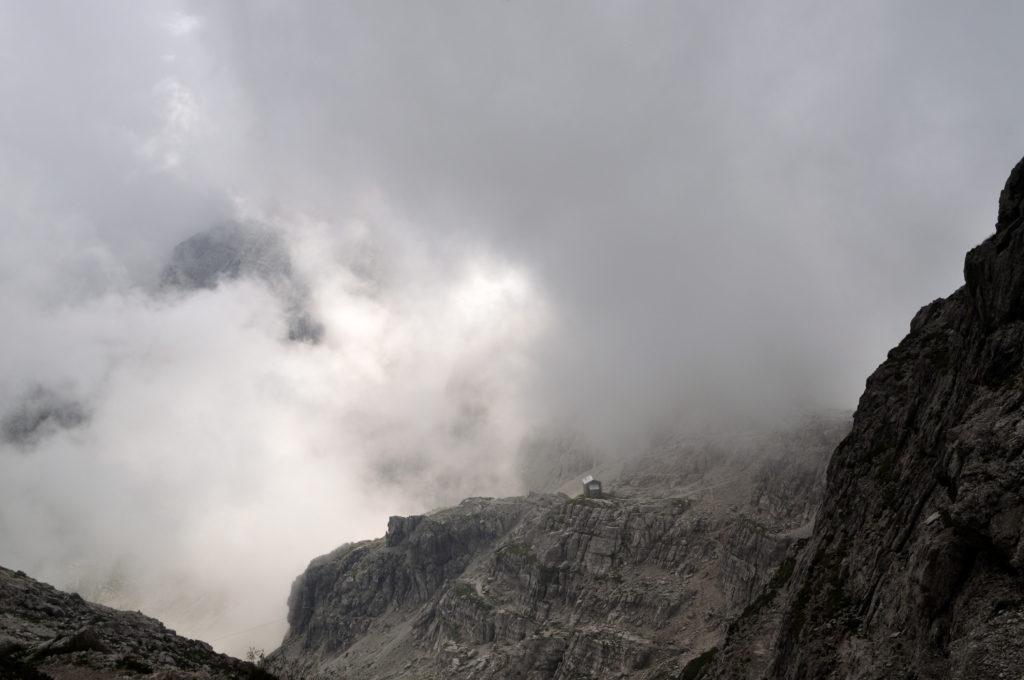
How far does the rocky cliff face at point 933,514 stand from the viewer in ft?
130

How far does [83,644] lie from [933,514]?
71848 mm

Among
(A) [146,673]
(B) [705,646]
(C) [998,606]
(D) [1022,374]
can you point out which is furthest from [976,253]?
(B) [705,646]

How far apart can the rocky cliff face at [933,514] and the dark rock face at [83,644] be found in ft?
173

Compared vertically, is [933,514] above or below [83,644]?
above

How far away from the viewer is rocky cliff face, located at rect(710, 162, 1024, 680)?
3962 centimetres

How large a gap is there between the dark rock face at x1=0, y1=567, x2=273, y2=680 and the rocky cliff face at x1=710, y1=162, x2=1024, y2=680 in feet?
173

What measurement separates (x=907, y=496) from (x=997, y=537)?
90.4ft

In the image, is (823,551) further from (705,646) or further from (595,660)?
(595,660)

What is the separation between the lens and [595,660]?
636 ft

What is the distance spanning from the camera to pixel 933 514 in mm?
52688

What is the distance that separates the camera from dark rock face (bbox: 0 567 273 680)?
48.4 meters

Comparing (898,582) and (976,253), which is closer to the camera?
(898,582)

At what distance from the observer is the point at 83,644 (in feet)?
173

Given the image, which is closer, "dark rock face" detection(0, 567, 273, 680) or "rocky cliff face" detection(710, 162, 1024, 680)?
"rocky cliff face" detection(710, 162, 1024, 680)
